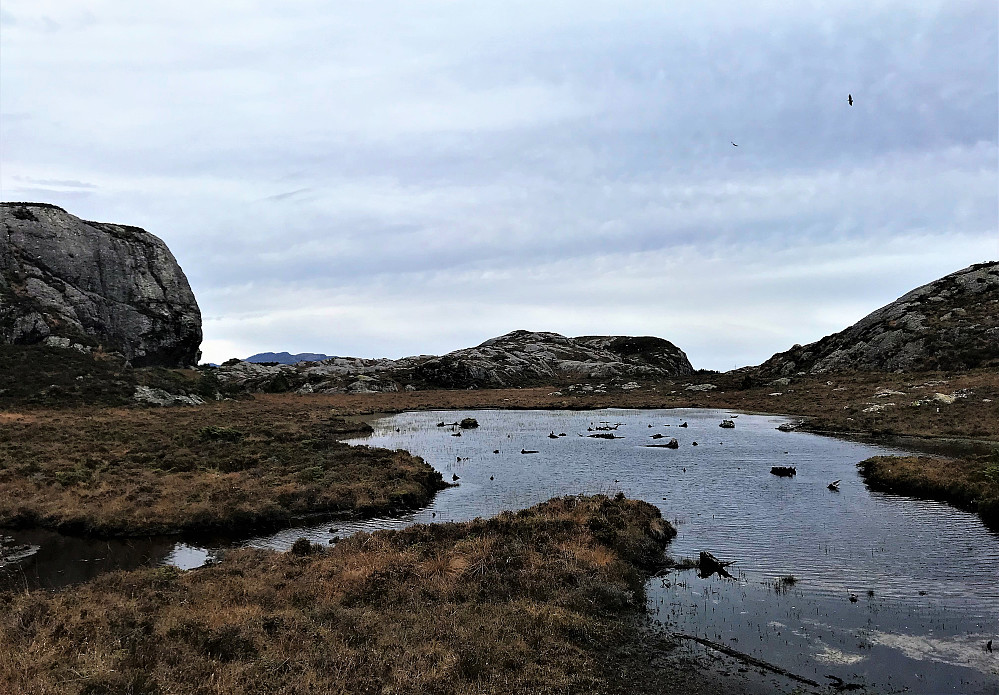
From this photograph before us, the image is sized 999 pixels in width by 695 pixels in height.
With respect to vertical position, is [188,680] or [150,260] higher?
[150,260]

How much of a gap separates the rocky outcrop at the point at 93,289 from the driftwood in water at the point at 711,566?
336 ft

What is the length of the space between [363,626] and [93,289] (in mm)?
123193

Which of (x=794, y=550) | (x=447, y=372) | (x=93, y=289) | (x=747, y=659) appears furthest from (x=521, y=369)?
(x=747, y=659)

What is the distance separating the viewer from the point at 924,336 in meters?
94.0

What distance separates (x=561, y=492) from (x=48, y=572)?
78.6ft

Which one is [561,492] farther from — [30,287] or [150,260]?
[150,260]

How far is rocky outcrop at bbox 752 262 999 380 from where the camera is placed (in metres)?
86.7

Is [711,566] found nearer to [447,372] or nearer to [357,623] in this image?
[357,623]

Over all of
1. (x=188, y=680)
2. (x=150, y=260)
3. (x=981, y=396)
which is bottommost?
(x=188, y=680)

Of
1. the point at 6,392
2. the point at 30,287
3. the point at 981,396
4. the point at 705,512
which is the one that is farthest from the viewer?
the point at 30,287

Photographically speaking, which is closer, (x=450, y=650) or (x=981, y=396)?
(x=450, y=650)

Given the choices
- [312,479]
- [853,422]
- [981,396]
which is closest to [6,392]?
[312,479]

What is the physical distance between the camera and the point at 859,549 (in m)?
23.5

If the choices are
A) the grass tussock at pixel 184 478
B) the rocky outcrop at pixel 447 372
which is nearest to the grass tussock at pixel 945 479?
the grass tussock at pixel 184 478
